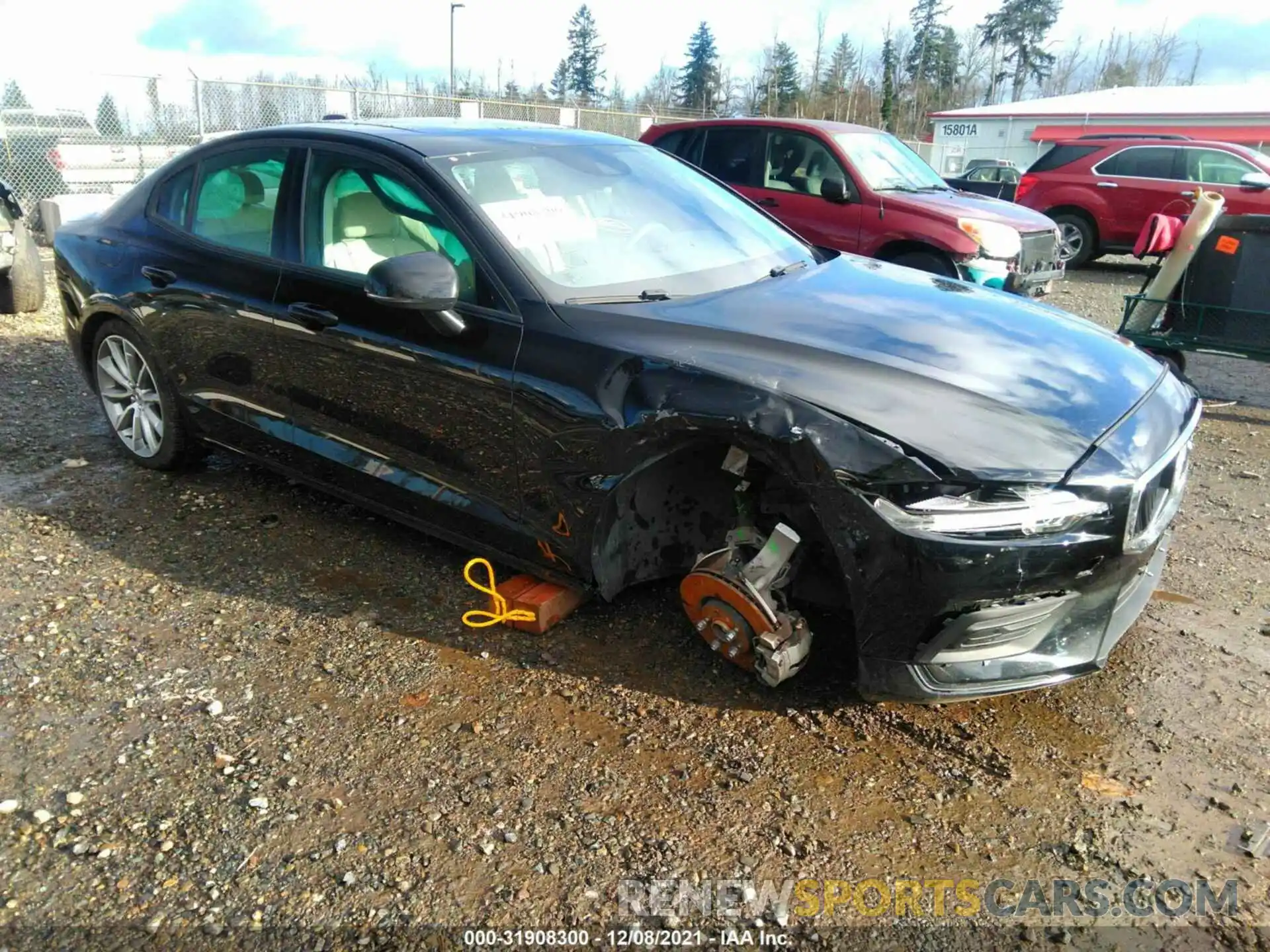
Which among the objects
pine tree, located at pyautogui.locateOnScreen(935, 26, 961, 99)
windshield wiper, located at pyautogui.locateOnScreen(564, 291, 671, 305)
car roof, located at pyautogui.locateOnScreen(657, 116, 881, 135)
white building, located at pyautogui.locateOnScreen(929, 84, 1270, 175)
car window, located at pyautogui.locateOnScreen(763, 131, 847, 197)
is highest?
pine tree, located at pyautogui.locateOnScreen(935, 26, 961, 99)

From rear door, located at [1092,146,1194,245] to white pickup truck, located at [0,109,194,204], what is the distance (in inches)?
497

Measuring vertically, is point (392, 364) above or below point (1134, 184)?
below

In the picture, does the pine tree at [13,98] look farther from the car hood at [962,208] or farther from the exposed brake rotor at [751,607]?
the exposed brake rotor at [751,607]

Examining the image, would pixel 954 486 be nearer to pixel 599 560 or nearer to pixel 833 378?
pixel 833 378

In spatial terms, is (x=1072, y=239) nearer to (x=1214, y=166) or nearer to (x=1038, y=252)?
(x=1214, y=166)

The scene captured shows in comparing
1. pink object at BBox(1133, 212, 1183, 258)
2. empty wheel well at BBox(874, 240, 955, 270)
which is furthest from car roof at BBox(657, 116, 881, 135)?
pink object at BBox(1133, 212, 1183, 258)

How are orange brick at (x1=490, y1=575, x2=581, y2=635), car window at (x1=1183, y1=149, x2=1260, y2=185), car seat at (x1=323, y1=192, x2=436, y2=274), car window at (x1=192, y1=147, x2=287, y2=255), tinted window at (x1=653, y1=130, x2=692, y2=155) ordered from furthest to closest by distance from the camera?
car window at (x1=1183, y1=149, x2=1260, y2=185) < tinted window at (x1=653, y1=130, x2=692, y2=155) < car window at (x1=192, y1=147, x2=287, y2=255) < car seat at (x1=323, y1=192, x2=436, y2=274) < orange brick at (x1=490, y1=575, x2=581, y2=635)

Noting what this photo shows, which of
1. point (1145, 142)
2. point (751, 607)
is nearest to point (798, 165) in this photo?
point (751, 607)

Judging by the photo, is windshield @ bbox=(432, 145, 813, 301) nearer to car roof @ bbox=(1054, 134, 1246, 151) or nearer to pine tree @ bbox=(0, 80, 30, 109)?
car roof @ bbox=(1054, 134, 1246, 151)

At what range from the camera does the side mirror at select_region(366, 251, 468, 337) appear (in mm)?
2965

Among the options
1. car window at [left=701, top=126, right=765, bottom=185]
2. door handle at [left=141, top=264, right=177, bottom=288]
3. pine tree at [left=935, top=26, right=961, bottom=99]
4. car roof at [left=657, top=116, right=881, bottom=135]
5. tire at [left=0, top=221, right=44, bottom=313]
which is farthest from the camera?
pine tree at [left=935, top=26, right=961, bottom=99]

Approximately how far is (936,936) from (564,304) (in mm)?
2021

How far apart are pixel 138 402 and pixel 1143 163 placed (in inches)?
515

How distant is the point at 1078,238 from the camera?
13.4 m
